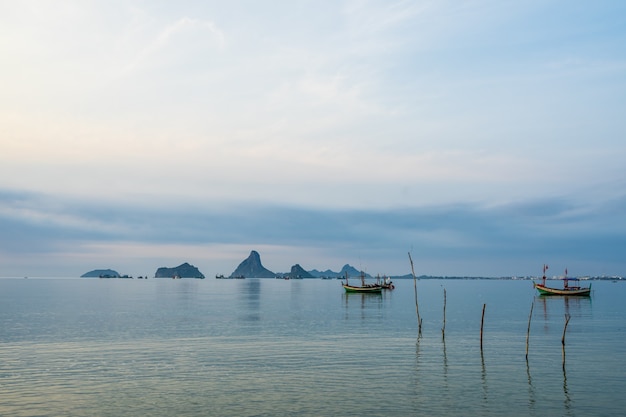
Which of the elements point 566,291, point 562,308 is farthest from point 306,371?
point 566,291

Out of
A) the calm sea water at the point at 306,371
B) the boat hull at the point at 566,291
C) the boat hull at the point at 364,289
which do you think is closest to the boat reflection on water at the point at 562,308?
the boat hull at the point at 566,291

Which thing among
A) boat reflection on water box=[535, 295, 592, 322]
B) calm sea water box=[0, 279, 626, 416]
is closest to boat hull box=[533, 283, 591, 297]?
boat reflection on water box=[535, 295, 592, 322]

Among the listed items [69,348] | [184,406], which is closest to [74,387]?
[184,406]

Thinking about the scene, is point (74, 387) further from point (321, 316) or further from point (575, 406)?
point (321, 316)

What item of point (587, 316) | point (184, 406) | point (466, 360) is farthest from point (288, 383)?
point (587, 316)

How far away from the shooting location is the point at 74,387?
36.4 m

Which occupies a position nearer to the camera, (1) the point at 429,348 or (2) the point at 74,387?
(2) the point at 74,387

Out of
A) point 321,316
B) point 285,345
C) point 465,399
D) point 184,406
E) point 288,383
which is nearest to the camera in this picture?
point 184,406

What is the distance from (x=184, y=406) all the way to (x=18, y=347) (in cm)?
3063

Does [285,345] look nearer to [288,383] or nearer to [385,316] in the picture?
[288,383]

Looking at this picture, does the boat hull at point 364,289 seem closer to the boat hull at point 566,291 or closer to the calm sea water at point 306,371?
the boat hull at point 566,291

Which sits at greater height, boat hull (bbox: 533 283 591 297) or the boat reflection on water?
boat hull (bbox: 533 283 591 297)

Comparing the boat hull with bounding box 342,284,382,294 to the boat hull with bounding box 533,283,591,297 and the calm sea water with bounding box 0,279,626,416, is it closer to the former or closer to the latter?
the boat hull with bounding box 533,283,591,297

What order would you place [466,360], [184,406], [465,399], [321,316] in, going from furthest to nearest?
[321,316] < [466,360] < [465,399] < [184,406]
